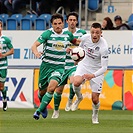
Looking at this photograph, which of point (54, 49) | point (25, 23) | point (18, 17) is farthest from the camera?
point (18, 17)

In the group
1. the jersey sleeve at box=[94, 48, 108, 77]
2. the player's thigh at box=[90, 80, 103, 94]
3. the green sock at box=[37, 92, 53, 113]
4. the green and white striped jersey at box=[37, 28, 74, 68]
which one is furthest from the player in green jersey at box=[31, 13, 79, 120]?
the jersey sleeve at box=[94, 48, 108, 77]

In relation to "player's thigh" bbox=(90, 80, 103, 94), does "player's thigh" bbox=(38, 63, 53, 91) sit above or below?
above

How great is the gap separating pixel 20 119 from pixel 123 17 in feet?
33.0

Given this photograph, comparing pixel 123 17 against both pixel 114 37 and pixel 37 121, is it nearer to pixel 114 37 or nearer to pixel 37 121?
pixel 114 37

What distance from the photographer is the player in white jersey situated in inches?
509

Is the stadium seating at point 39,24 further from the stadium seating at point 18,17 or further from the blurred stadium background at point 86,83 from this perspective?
the stadium seating at point 18,17

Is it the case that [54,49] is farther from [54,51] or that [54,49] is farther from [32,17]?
[32,17]

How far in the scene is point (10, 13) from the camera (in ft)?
83.6

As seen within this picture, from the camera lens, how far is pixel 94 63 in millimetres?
13531

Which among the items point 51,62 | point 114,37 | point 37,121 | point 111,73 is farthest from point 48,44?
point 114,37

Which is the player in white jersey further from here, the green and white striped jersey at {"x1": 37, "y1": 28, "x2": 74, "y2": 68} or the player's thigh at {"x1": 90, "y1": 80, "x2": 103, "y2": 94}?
the green and white striped jersey at {"x1": 37, "y1": 28, "x2": 74, "y2": 68}

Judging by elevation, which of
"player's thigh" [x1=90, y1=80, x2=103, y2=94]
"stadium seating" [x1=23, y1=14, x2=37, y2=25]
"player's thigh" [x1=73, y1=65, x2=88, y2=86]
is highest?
"stadium seating" [x1=23, y1=14, x2=37, y2=25]

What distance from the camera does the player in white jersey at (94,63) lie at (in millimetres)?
12930

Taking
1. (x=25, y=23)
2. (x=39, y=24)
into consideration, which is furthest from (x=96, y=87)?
(x=25, y=23)
